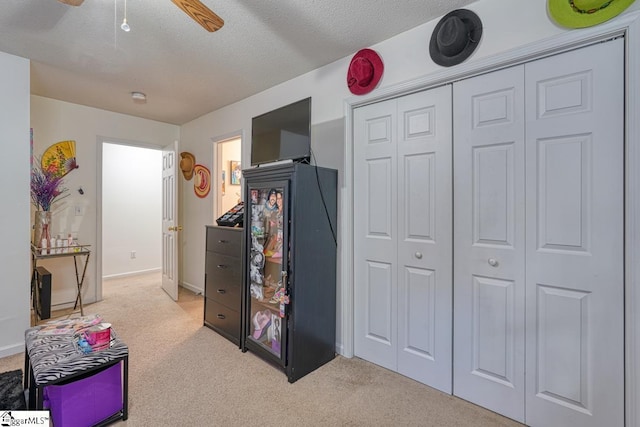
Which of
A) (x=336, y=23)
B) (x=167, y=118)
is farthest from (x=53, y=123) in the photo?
(x=336, y=23)

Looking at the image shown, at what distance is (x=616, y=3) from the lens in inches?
54.8

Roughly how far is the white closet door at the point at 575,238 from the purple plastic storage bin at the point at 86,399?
2.27 metres

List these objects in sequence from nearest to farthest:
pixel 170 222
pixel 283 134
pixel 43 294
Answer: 1. pixel 283 134
2. pixel 43 294
3. pixel 170 222

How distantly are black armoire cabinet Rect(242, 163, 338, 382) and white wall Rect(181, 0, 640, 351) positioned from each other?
6.7 inches

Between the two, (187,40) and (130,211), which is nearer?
(187,40)

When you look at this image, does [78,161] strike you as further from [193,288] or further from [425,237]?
[425,237]

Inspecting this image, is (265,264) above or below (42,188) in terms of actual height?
below

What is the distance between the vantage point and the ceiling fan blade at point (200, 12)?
50.3 inches

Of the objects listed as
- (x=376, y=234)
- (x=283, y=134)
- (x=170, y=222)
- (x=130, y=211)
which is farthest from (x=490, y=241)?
(x=130, y=211)

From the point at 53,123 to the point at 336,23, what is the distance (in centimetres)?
349

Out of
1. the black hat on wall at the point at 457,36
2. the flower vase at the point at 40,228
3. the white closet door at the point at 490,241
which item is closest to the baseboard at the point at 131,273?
the flower vase at the point at 40,228

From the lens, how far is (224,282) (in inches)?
112

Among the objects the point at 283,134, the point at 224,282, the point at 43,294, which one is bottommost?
the point at 43,294

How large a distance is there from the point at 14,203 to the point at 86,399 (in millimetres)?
1933
